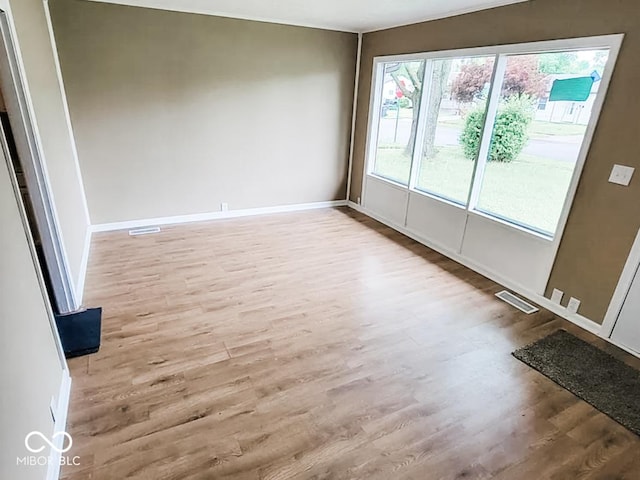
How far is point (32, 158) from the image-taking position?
2498 millimetres

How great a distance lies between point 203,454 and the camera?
6.17 feet

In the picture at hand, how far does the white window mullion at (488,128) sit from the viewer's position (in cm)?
355

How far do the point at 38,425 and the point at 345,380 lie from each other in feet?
5.20

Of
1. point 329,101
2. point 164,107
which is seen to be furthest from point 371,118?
point 164,107

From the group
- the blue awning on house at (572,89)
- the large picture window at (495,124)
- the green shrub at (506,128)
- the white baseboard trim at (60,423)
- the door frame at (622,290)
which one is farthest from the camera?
the green shrub at (506,128)

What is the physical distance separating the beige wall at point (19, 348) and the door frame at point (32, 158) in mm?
915

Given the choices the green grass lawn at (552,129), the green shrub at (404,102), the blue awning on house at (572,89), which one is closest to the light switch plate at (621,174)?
the green grass lawn at (552,129)

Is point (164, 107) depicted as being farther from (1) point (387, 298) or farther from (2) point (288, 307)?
(1) point (387, 298)

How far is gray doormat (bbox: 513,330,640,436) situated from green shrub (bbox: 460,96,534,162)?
172 cm

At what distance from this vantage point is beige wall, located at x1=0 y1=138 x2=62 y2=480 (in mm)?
1320

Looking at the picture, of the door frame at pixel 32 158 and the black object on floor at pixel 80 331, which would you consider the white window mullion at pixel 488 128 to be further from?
the door frame at pixel 32 158

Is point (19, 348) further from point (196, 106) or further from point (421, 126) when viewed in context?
point (421, 126)

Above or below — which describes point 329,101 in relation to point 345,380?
above

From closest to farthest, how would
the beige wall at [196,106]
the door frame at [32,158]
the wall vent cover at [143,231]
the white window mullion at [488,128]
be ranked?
the door frame at [32,158]
the white window mullion at [488,128]
the beige wall at [196,106]
the wall vent cover at [143,231]
